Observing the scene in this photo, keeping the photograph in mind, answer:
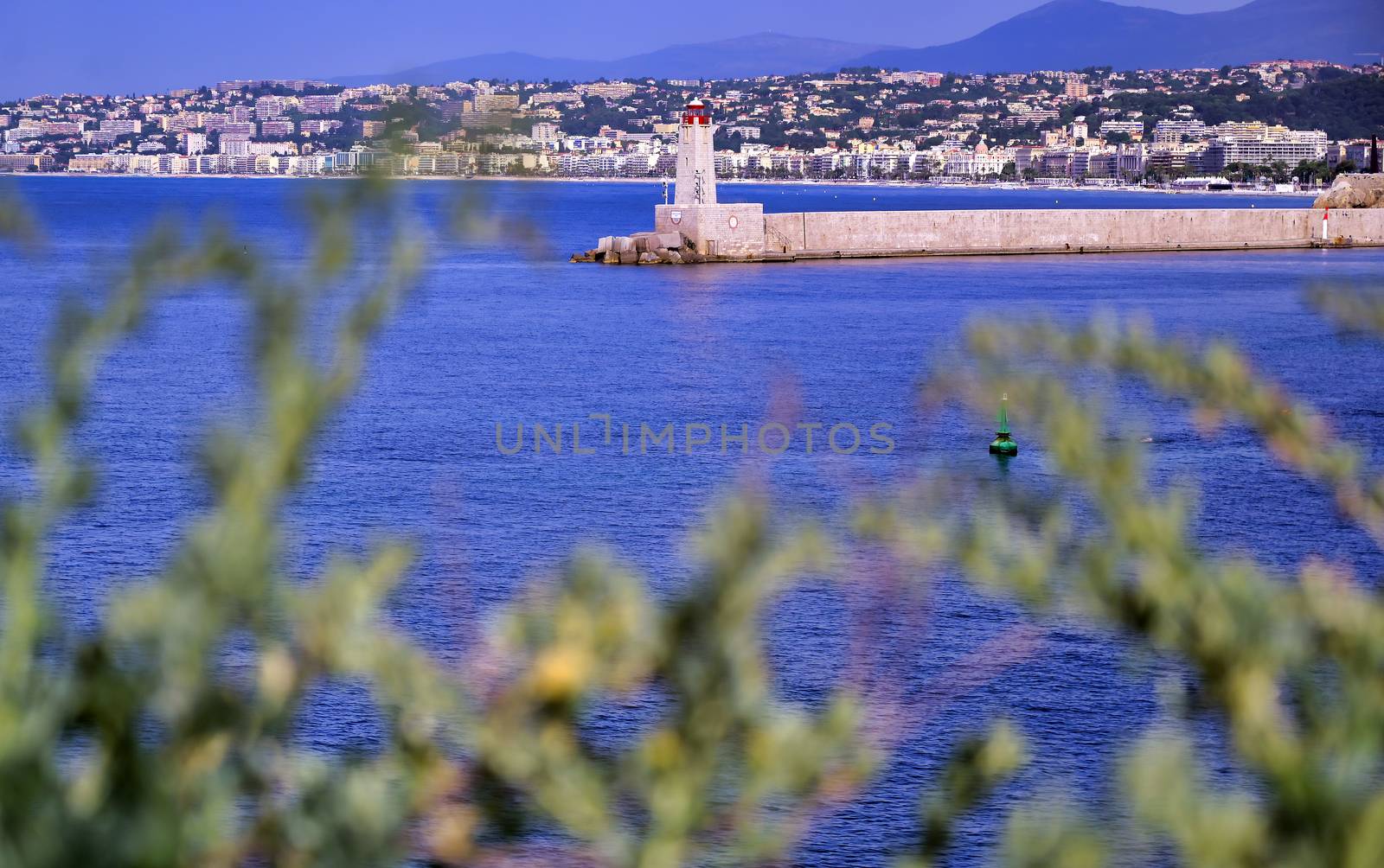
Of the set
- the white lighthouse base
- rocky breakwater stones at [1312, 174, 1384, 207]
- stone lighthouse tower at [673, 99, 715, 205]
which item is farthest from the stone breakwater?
rocky breakwater stones at [1312, 174, 1384, 207]

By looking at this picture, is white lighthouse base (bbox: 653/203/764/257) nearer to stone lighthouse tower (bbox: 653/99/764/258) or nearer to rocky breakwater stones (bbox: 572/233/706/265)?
stone lighthouse tower (bbox: 653/99/764/258)

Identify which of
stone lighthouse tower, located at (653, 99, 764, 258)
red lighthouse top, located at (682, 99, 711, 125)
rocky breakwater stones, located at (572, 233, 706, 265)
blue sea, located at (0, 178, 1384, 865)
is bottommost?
blue sea, located at (0, 178, 1384, 865)

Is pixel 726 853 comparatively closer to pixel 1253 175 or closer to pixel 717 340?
pixel 717 340

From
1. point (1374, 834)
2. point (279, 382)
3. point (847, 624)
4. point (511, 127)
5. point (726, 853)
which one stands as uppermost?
point (511, 127)

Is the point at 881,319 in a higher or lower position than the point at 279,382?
lower

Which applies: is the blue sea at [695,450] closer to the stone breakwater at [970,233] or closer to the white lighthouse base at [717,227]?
the white lighthouse base at [717,227]

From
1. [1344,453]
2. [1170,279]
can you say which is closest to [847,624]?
[1344,453]
